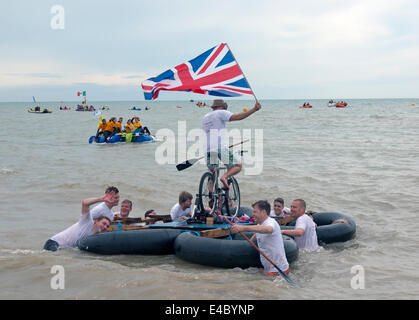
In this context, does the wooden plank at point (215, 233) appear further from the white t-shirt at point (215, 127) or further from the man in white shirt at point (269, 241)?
the white t-shirt at point (215, 127)

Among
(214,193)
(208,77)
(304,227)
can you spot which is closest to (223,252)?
(214,193)

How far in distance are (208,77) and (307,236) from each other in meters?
3.16

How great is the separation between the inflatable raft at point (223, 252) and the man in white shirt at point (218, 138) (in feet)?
3.73

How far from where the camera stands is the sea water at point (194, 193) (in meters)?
5.74

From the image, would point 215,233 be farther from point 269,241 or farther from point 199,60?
point 199,60

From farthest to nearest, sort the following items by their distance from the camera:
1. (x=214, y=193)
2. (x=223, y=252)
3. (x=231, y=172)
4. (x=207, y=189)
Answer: (x=207, y=189)
(x=214, y=193)
(x=231, y=172)
(x=223, y=252)

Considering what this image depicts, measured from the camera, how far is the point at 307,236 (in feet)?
23.7

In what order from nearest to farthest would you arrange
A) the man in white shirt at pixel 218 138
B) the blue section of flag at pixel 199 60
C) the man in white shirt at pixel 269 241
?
the man in white shirt at pixel 269 241, the man in white shirt at pixel 218 138, the blue section of flag at pixel 199 60

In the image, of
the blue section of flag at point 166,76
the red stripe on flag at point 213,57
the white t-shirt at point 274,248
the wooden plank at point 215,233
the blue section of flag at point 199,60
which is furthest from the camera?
the blue section of flag at point 166,76

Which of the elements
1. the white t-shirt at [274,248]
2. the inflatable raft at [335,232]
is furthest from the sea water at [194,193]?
the white t-shirt at [274,248]

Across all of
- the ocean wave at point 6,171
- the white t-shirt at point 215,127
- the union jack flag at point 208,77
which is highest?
the union jack flag at point 208,77

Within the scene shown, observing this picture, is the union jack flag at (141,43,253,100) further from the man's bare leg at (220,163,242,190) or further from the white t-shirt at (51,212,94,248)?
the white t-shirt at (51,212,94,248)

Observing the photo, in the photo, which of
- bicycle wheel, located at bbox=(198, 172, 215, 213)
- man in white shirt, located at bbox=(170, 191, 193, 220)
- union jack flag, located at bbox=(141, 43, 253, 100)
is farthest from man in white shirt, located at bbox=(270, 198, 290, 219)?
union jack flag, located at bbox=(141, 43, 253, 100)
